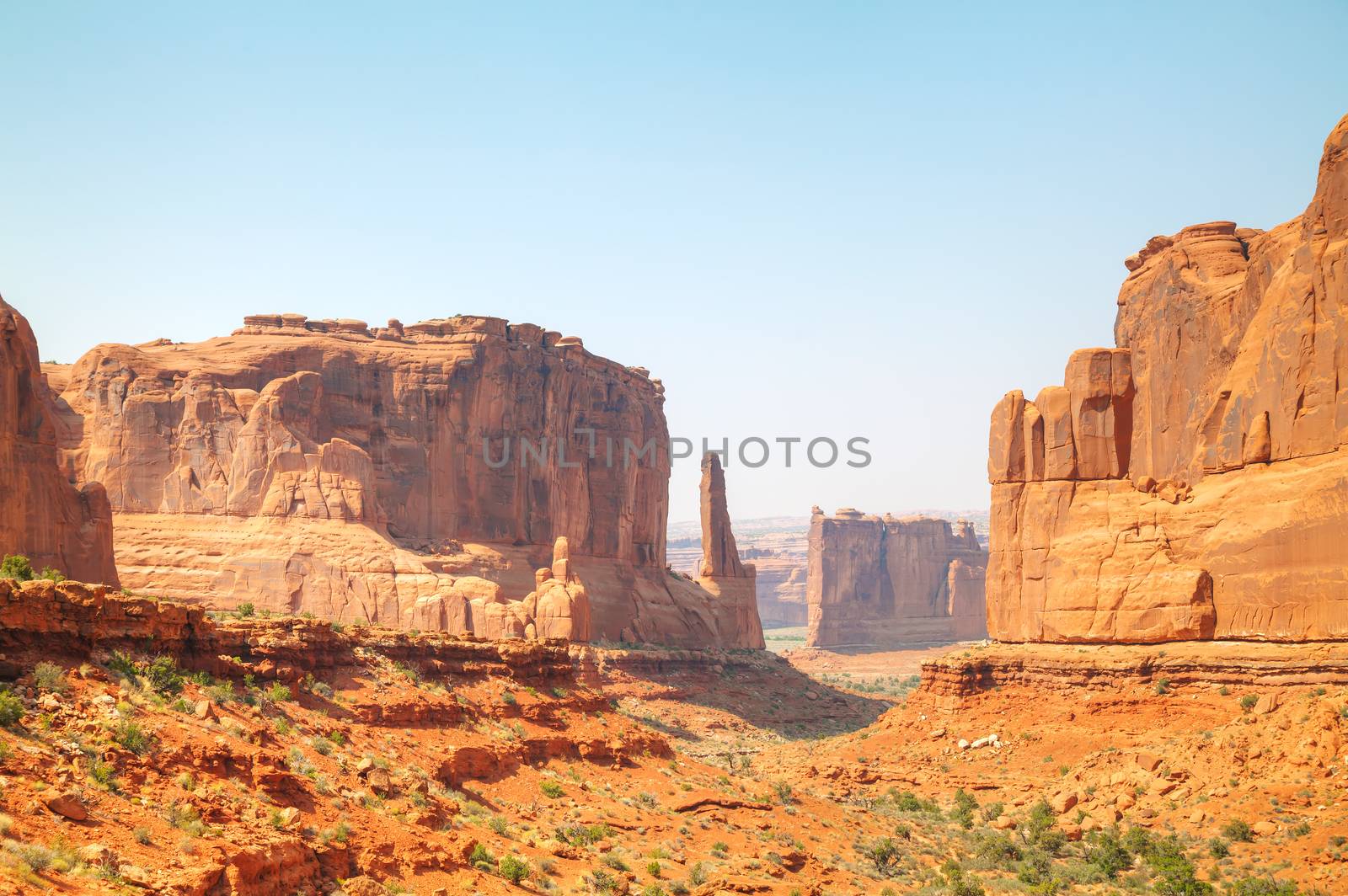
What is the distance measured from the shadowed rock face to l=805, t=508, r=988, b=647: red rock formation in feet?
313

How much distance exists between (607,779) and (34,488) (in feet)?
64.0

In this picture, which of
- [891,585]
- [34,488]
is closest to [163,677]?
[34,488]

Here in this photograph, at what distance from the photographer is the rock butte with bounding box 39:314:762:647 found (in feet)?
213

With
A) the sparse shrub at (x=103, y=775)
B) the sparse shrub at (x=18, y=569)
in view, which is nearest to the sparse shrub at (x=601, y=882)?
the sparse shrub at (x=103, y=775)

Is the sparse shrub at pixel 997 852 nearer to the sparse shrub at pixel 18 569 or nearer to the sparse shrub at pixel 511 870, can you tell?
the sparse shrub at pixel 511 870

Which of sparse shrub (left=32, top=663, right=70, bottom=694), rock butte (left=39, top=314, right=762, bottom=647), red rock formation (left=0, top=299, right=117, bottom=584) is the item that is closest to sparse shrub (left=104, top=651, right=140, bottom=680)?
sparse shrub (left=32, top=663, right=70, bottom=694)

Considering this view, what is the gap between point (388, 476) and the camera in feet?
254

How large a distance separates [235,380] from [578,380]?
24.8 meters

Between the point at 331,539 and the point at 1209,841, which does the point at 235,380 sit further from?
the point at 1209,841

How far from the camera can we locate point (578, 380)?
299 ft

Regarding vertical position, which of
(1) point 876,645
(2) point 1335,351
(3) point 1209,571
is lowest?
(1) point 876,645

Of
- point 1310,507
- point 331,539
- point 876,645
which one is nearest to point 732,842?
point 1310,507

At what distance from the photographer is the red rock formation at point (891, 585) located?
14825cm

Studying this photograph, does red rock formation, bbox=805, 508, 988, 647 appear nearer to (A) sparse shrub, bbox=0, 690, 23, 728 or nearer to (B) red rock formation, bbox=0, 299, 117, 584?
(B) red rock formation, bbox=0, 299, 117, 584
